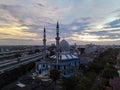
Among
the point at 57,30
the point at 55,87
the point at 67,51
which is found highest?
the point at 57,30

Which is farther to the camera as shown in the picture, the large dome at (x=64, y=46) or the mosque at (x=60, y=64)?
the large dome at (x=64, y=46)

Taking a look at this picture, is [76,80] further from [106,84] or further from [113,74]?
[113,74]

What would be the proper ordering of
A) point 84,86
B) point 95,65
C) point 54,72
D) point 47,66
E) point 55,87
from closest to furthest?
point 84,86, point 55,87, point 54,72, point 95,65, point 47,66

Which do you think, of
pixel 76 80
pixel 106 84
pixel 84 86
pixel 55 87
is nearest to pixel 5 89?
pixel 55 87

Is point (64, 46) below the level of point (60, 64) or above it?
above

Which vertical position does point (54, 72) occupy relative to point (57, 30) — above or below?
below

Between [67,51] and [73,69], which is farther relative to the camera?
[67,51]

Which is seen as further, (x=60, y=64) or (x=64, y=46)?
(x=64, y=46)

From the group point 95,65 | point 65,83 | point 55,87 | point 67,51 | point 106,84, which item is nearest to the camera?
point 65,83

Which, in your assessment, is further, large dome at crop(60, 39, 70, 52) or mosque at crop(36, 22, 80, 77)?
large dome at crop(60, 39, 70, 52)

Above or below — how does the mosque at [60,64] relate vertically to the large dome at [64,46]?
below

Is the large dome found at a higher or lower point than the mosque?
higher
